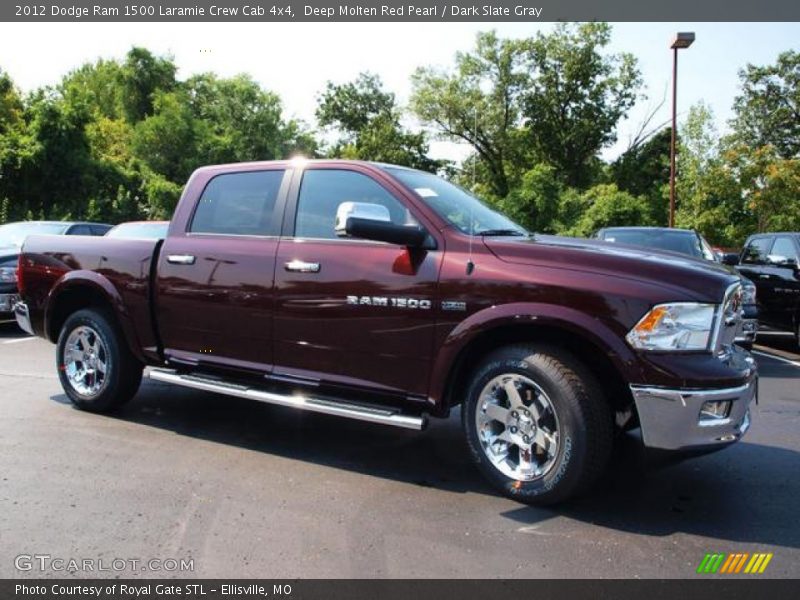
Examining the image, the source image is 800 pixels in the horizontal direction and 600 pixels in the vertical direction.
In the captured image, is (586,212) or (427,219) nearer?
(427,219)

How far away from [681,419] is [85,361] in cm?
463

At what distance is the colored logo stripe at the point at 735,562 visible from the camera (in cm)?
313

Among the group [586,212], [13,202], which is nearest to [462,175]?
[586,212]

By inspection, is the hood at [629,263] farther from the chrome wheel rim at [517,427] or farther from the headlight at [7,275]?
the headlight at [7,275]

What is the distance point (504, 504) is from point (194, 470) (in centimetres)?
197

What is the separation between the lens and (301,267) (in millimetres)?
4457

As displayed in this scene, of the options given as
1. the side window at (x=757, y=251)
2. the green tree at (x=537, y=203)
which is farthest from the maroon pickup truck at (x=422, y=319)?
the green tree at (x=537, y=203)

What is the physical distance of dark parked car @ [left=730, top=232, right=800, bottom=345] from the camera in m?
10.2

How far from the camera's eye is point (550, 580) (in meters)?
3.01

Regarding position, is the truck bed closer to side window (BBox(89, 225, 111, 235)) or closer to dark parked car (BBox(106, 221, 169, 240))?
dark parked car (BBox(106, 221, 169, 240))

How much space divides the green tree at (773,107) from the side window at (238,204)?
4199cm

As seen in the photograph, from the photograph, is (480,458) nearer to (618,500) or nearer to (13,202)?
(618,500)

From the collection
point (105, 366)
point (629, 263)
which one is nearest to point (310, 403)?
point (629, 263)

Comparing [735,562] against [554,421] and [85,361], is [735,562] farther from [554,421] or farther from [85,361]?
[85,361]
